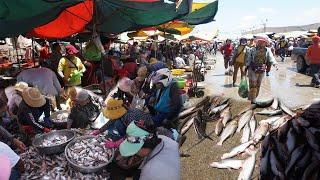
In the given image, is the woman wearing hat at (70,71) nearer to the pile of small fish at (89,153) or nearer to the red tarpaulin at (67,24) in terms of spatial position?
the red tarpaulin at (67,24)

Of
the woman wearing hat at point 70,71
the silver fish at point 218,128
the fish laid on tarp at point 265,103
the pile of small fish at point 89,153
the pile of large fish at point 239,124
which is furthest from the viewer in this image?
the woman wearing hat at point 70,71

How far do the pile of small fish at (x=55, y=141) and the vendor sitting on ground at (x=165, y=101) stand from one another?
1.61 metres

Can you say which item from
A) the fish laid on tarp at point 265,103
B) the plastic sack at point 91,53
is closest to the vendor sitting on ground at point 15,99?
the plastic sack at point 91,53

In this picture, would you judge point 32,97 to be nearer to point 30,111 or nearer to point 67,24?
point 30,111

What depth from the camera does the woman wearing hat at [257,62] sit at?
9.27 m

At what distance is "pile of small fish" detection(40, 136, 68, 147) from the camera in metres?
5.57

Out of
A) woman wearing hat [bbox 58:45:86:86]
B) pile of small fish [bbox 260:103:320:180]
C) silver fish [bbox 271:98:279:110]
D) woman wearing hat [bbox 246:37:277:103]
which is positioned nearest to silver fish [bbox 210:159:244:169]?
silver fish [bbox 271:98:279:110]

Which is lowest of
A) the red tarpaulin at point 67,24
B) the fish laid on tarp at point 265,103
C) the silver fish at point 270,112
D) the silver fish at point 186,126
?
the silver fish at point 186,126

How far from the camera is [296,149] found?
214 centimetres

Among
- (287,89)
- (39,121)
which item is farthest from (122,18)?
(287,89)

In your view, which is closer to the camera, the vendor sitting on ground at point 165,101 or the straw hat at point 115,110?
the vendor sitting on ground at point 165,101

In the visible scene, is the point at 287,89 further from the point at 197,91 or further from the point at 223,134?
the point at 223,134

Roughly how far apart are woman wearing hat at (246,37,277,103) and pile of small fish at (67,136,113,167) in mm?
5088

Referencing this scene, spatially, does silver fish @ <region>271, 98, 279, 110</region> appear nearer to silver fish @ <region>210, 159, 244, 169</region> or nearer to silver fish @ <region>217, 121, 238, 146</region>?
silver fish @ <region>217, 121, 238, 146</region>
